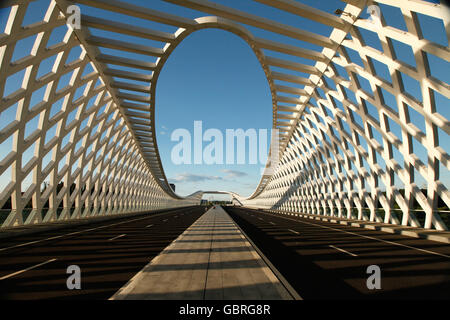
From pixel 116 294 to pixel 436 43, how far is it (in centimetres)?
1512

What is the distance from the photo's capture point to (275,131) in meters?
37.2

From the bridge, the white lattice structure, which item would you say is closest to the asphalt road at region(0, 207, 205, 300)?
the bridge

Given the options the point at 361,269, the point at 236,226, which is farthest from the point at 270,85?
the point at 361,269

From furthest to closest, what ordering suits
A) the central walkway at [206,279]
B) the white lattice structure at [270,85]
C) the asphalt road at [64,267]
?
the white lattice structure at [270,85]
the asphalt road at [64,267]
the central walkway at [206,279]

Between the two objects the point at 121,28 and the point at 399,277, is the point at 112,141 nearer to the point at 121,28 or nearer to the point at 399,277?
the point at 121,28

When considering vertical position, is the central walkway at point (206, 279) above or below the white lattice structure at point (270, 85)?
below

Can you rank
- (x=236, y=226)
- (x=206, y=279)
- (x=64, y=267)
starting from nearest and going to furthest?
1. (x=206, y=279)
2. (x=64, y=267)
3. (x=236, y=226)

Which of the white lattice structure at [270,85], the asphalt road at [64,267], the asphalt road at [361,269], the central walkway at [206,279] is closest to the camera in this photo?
the central walkway at [206,279]

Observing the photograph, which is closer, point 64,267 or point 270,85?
point 64,267

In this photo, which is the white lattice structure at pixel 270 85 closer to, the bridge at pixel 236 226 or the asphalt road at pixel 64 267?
the bridge at pixel 236 226

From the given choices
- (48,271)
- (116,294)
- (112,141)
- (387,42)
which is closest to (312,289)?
(116,294)

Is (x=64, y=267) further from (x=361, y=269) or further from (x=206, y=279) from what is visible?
(x=361, y=269)

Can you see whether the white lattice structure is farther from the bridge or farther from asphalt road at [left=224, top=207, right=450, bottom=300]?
asphalt road at [left=224, top=207, right=450, bottom=300]

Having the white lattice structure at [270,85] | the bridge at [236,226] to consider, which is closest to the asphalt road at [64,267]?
the bridge at [236,226]
